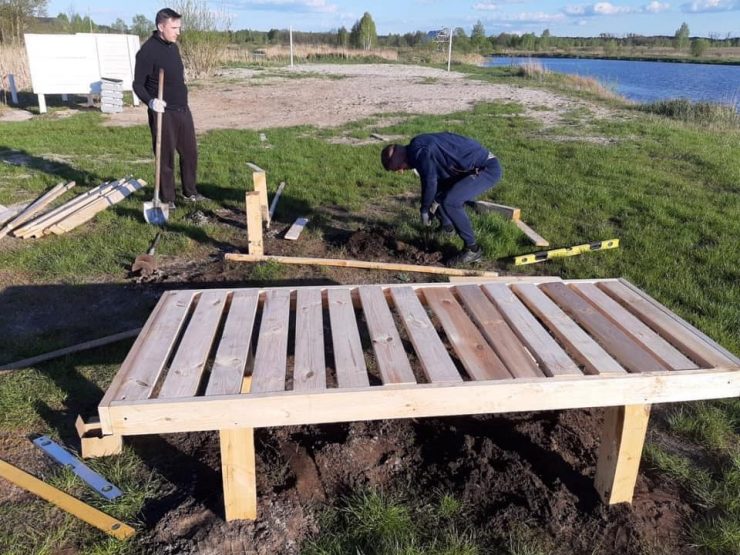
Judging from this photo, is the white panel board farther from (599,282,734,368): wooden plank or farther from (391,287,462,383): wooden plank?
(599,282,734,368): wooden plank

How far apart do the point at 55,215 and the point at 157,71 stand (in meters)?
1.99

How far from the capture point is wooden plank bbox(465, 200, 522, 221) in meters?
6.56

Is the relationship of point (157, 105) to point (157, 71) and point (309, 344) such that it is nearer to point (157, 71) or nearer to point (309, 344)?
point (157, 71)

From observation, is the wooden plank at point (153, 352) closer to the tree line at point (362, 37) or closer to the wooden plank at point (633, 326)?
the wooden plank at point (633, 326)

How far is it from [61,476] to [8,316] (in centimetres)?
225

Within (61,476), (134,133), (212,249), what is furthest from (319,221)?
(134,133)

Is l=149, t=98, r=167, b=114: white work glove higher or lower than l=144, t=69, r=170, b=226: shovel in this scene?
higher

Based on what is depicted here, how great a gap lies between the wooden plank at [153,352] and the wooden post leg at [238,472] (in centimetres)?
40

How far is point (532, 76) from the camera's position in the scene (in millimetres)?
26750

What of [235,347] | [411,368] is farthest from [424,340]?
[235,347]

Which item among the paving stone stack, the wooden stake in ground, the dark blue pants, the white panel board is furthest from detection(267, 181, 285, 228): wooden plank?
the white panel board

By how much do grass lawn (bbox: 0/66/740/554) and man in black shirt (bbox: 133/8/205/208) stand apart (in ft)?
1.83

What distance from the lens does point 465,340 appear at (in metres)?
2.89

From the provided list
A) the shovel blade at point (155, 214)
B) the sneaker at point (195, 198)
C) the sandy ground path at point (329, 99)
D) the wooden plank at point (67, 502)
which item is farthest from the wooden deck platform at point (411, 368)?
the sandy ground path at point (329, 99)
